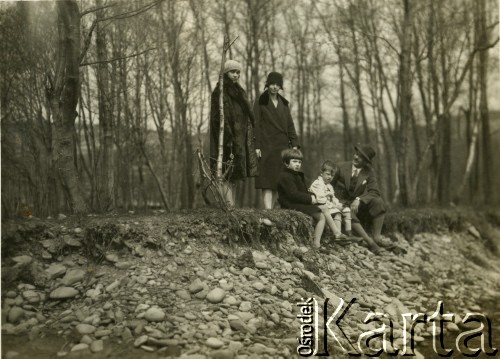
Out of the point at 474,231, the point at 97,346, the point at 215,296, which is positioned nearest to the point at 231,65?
the point at 215,296

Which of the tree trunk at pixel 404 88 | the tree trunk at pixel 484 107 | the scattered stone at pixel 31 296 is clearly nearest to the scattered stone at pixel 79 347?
the scattered stone at pixel 31 296

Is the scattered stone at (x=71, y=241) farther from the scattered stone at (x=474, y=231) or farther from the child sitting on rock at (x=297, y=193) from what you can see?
the scattered stone at (x=474, y=231)

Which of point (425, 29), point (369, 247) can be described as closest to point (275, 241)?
point (369, 247)

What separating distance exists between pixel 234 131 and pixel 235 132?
0.02 m

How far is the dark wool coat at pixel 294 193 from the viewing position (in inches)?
222

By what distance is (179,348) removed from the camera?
3.52 meters

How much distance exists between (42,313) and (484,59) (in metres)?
10.7

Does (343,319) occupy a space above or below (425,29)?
below

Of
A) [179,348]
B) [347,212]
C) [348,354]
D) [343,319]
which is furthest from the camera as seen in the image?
[347,212]

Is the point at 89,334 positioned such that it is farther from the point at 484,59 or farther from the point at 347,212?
the point at 484,59

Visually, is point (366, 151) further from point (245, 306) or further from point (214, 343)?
point (214, 343)

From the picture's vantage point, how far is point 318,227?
5.69 metres

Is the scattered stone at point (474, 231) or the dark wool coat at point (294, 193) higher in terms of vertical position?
the dark wool coat at point (294, 193)

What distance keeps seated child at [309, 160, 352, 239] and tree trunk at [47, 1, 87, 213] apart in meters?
2.85
